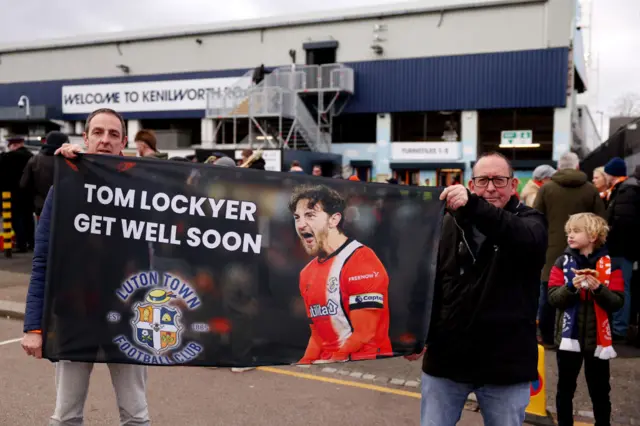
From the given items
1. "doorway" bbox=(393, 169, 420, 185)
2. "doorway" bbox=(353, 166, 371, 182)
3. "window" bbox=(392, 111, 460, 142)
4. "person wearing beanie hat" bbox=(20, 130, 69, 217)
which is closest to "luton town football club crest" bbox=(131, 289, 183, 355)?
"person wearing beanie hat" bbox=(20, 130, 69, 217)

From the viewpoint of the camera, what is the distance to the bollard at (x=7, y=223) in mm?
12203

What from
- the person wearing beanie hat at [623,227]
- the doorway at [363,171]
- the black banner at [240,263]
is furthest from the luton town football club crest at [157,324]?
the doorway at [363,171]

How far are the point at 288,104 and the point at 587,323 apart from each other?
22187 mm

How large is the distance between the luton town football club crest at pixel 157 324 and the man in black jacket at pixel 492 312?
4.27 ft

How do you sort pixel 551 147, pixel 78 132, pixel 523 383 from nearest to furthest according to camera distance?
pixel 523 383 < pixel 551 147 < pixel 78 132

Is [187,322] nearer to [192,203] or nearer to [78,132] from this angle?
[192,203]

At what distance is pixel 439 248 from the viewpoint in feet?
9.80

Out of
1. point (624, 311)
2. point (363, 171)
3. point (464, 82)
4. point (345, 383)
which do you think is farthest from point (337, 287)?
point (363, 171)

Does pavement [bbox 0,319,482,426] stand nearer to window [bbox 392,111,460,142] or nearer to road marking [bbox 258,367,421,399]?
road marking [bbox 258,367,421,399]

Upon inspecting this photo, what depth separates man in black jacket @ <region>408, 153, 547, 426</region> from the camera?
2.69m

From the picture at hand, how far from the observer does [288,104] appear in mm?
25234

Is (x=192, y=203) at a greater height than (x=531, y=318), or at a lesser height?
greater

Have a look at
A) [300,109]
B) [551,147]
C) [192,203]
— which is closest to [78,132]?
[300,109]

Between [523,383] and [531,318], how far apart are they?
0.99 ft
